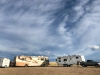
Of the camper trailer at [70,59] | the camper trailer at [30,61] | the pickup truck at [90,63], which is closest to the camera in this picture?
the pickup truck at [90,63]

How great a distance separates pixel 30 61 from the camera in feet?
165

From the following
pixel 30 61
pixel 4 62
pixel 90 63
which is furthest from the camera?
pixel 30 61

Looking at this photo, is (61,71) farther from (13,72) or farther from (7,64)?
(7,64)

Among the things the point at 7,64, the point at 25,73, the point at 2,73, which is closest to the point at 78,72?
the point at 25,73

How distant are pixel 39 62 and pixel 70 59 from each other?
31.5ft

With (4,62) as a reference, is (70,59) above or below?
above

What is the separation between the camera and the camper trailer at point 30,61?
48691 mm

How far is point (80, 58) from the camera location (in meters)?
47.6

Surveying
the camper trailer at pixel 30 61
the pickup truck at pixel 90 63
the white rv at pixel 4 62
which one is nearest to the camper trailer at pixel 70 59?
the pickup truck at pixel 90 63

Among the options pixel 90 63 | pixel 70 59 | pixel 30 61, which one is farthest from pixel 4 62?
pixel 90 63

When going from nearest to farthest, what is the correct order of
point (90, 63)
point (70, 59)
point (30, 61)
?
point (90, 63)
point (70, 59)
point (30, 61)

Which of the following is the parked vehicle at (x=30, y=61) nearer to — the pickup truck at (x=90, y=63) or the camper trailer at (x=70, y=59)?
the camper trailer at (x=70, y=59)

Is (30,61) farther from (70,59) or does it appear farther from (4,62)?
(70,59)

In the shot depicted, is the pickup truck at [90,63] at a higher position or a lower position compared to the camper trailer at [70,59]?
lower
